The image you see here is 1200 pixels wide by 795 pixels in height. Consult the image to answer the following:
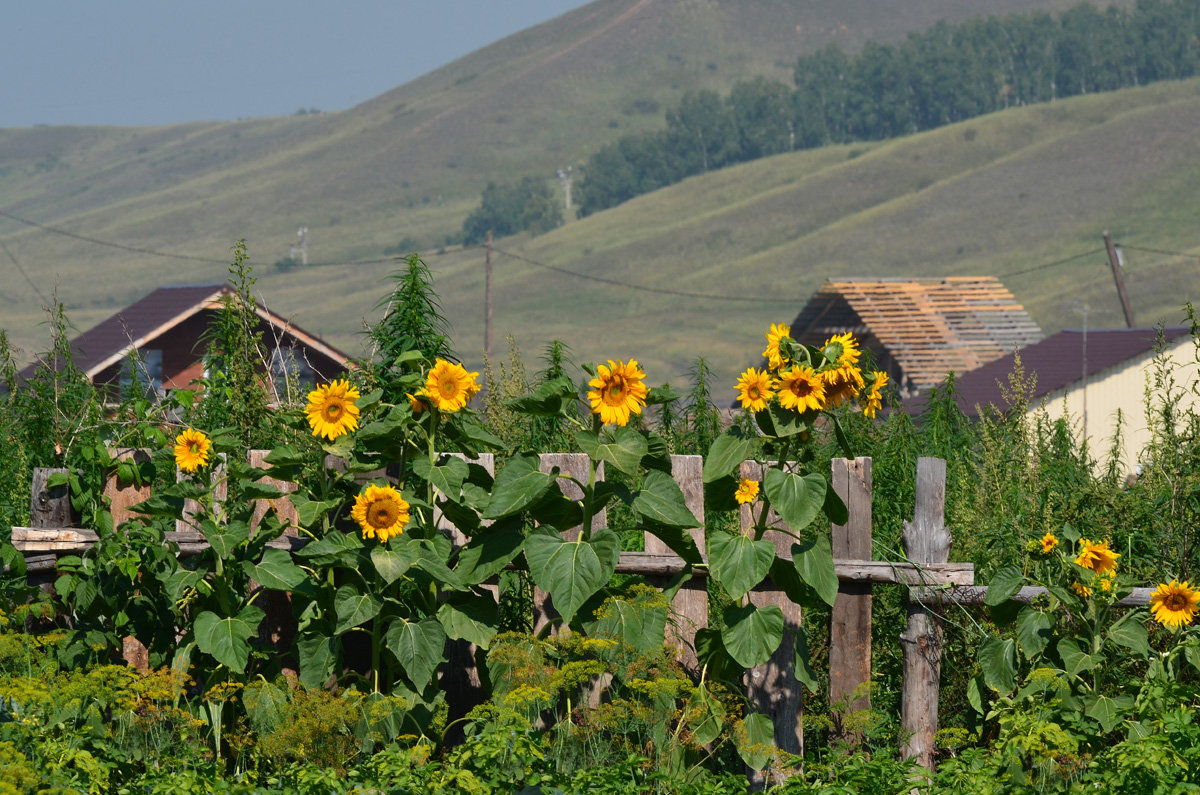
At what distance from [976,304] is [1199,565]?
121ft

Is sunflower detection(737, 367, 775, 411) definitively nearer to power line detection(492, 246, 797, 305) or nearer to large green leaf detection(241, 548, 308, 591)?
large green leaf detection(241, 548, 308, 591)

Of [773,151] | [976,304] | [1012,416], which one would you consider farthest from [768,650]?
[773,151]

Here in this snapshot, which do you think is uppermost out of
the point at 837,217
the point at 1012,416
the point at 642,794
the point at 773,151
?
the point at 773,151

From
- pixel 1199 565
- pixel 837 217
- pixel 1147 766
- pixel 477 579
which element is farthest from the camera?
pixel 837 217

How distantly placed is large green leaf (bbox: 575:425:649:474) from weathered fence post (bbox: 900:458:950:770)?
1.19 metres

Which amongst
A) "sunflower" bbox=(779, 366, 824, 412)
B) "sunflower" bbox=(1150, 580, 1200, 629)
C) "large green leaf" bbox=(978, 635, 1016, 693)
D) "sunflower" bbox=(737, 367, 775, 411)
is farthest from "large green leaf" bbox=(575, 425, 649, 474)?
Result: "sunflower" bbox=(1150, 580, 1200, 629)

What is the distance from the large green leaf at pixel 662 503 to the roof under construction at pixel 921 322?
3150 cm

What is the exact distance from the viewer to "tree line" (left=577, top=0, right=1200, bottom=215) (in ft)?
466

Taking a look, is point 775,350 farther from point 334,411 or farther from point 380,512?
point 334,411

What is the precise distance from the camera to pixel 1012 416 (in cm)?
734

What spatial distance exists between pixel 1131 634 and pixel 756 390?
1671 mm

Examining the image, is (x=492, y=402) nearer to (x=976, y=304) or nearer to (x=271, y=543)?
(x=271, y=543)

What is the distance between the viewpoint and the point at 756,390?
5016 millimetres

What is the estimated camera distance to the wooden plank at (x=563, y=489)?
18.5 ft
